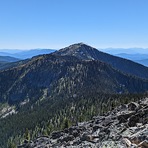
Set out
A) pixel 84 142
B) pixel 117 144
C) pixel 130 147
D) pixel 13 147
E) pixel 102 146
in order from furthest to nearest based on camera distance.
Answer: pixel 13 147, pixel 84 142, pixel 102 146, pixel 117 144, pixel 130 147

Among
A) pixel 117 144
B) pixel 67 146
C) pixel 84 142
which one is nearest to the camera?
pixel 117 144

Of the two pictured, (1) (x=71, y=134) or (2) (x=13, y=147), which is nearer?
(1) (x=71, y=134)

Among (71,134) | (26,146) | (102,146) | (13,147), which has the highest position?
(102,146)

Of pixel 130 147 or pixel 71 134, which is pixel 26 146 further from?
pixel 130 147

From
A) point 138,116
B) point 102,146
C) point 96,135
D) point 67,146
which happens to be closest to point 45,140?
point 67,146

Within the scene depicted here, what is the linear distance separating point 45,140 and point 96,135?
104 ft

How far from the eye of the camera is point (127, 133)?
53.5 metres

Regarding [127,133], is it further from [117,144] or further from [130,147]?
[130,147]

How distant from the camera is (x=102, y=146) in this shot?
51.9 meters

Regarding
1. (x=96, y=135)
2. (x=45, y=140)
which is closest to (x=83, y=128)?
(x=45, y=140)

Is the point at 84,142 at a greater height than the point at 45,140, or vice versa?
the point at 84,142

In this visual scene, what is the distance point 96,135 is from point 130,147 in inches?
1015

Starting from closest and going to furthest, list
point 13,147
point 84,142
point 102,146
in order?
1. point 102,146
2. point 84,142
3. point 13,147

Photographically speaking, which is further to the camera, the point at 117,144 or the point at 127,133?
the point at 127,133
